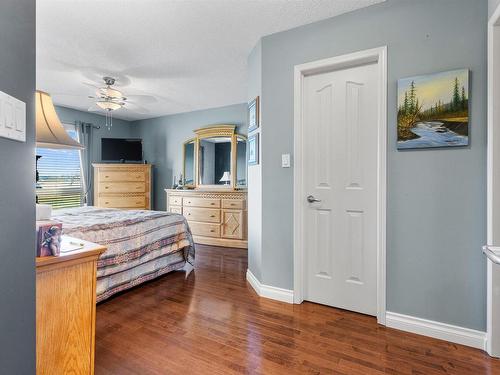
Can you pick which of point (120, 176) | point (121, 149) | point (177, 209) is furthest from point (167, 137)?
point (177, 209)

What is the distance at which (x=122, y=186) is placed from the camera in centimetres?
525

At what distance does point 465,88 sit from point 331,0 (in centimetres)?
114

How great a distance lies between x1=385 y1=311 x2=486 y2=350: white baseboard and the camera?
1789 mm

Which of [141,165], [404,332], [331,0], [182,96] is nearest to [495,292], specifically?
[404,332]

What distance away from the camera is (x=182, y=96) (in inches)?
175

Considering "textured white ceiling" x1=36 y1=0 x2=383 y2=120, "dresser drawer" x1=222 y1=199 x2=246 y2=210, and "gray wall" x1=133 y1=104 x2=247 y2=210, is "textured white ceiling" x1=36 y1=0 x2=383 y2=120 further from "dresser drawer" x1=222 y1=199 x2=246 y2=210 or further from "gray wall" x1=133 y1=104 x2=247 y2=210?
"dresser drawer" x1=222 y1=199 x2=246 y2=210

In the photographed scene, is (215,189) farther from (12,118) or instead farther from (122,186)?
(12,118)

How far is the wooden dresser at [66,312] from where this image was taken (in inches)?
42.7

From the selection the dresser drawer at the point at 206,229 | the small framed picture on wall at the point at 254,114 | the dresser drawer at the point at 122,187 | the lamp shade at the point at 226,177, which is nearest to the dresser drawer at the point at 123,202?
the dresser drawer at the point at 122,187

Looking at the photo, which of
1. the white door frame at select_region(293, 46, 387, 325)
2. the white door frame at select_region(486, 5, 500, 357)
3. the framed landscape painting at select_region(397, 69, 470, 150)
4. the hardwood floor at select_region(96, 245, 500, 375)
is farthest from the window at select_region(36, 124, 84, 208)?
the white door frame at select_region(486, 5, 500, 357)

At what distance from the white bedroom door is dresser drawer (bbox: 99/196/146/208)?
4008 millimetres

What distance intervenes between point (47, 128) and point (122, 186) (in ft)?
14.0

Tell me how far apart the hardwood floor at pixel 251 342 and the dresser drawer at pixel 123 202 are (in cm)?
300

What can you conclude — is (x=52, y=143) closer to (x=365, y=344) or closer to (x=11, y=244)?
(x=11, y=244)
